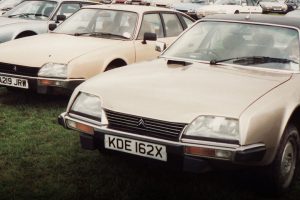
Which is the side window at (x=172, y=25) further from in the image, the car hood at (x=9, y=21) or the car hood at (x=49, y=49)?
the car hood at (x=9, y=21)

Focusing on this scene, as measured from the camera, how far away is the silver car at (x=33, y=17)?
327 inches

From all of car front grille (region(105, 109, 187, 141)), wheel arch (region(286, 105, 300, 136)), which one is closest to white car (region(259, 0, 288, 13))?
wheel arch (region(286, 105, 300, 136))

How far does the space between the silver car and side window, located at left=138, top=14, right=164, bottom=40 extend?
178 centimetres

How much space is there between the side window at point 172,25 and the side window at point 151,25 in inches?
6.2

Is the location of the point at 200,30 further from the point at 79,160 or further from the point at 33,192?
the point at 33,192

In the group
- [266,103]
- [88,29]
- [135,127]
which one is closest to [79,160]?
[135,127]

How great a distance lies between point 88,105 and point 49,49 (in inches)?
106

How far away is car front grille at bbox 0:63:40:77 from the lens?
19.7ft

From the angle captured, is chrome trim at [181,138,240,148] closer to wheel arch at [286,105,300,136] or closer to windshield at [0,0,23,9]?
wheel arch at [286,105,300,136]

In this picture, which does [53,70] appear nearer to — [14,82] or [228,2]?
[14,82]

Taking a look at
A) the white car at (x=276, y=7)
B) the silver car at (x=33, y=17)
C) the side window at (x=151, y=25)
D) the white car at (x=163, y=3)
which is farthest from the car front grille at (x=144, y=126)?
the white car at (x=276, y=7)

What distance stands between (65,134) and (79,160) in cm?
82

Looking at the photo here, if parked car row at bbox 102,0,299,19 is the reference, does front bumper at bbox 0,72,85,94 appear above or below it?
above

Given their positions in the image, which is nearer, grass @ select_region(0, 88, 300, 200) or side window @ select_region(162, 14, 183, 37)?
grass @ select_region(0, 88, 300, 200)
